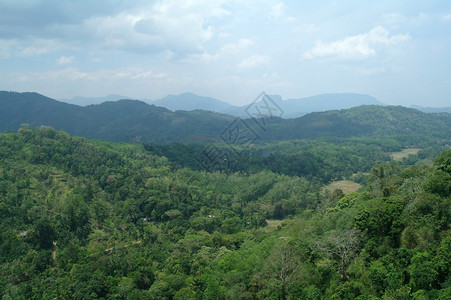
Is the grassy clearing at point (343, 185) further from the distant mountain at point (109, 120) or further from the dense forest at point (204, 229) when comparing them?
the distant mountain at point (109, 120)

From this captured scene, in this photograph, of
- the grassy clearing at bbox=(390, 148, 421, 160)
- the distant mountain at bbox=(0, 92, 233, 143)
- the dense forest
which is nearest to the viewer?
the dense forest

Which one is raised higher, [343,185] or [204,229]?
[204,229]

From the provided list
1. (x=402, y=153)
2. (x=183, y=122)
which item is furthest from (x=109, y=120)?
(x=402, y=153)

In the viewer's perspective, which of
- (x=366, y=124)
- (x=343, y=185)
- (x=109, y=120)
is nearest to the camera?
(x=343, y=185)

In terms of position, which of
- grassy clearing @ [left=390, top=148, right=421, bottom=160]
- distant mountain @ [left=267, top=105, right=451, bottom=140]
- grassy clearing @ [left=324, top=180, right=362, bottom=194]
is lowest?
grassy clearing @ [left=324, top=180, right=362, bottom=194]

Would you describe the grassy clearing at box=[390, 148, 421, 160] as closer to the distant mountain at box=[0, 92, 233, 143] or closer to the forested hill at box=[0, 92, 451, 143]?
the forested hill at box=[0, 92, 451, 143]

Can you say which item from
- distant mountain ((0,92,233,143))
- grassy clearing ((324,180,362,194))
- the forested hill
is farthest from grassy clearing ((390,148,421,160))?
distant mountain ((0,92,233,143))

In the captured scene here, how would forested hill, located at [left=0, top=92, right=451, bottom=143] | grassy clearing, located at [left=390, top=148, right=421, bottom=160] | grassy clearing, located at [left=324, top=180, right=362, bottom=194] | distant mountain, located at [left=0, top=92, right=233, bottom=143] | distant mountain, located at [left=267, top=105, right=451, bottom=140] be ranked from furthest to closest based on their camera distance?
distant mountain, located at [left=0, top=92, right=233, bottom=143] < forested hill, located at [left=0, top=92, right=451, bottom=143] < distant mountain, located at [left=267, top=105, right=451, bottom=140] < grassy clearing, located at [left=390, top=148, right=421, bottom=160] < grassy clearing, located at [left=324, top=180, right=362, bottom=194]

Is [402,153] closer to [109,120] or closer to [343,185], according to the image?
[343,185]

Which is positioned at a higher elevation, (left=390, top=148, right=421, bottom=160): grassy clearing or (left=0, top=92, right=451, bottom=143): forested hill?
(left=0, top=92, right=451, bottom=143): forested hill
